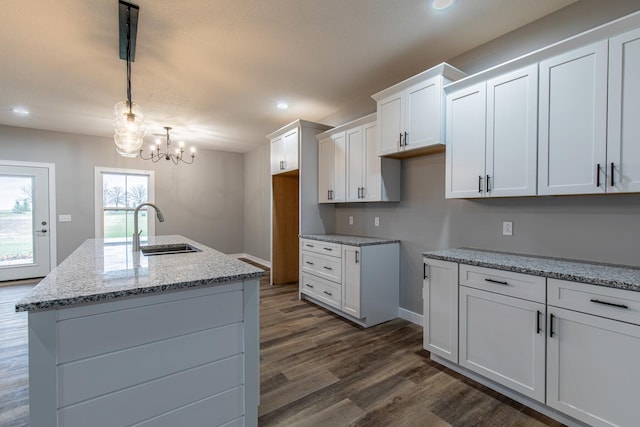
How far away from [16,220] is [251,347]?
5.91 metres

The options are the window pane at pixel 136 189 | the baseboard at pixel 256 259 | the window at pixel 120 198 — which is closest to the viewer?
the window at pixel 120 198

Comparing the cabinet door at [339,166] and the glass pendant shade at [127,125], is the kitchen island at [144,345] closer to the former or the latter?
the glass pendant shade at [127,125]

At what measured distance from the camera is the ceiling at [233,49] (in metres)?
2.15

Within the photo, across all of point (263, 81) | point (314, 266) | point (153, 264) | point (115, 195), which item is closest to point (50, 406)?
point (153, 264)

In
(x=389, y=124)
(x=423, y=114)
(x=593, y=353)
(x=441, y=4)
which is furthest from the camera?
(x=389, y=124)

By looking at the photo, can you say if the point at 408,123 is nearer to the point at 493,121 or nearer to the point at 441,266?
the point at 493,121

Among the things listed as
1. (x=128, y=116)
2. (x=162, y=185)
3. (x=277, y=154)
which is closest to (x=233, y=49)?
(x=128, y=116)

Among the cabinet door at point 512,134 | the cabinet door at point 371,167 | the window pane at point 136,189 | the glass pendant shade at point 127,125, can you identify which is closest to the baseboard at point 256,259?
the window pane at point 136,189

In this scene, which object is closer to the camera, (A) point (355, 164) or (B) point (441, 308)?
(B) point (441, 308)

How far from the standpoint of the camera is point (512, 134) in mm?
2131

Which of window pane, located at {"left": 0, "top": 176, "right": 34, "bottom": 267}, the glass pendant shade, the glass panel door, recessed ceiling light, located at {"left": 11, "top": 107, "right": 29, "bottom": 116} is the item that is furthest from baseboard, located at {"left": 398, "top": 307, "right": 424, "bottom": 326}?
window pane, located at {"left": 0, "top": 176, "right": 34, "bottom": 267}

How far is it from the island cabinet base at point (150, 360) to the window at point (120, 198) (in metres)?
5.42

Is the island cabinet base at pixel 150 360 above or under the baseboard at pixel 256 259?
above

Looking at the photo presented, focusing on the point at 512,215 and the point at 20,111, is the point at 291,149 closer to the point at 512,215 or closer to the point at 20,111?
the point at 512,215
